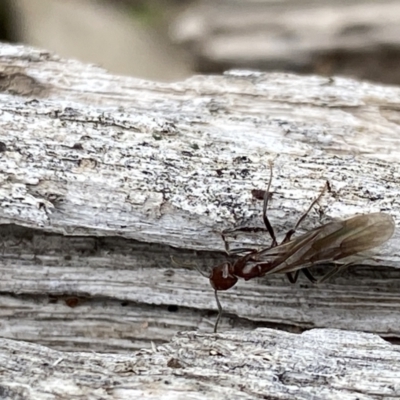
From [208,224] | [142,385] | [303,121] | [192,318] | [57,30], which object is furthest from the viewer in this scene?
[57,30]

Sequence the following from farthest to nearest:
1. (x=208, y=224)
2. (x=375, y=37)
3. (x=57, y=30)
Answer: (x=57, y=30) < (x=375, y=37) < (x=208, y=224)

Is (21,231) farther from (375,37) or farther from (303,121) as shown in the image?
(375,37)

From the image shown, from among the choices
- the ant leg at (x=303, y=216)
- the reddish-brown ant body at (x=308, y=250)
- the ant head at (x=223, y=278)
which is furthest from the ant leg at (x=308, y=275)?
the ant head at (x=223, y=278)

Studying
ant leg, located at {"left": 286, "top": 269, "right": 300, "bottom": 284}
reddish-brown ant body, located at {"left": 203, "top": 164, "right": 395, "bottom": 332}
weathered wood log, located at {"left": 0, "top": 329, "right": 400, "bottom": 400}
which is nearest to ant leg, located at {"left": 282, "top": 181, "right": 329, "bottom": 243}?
reddish-brown ant body, located at {"left": 203, "top": 164, "right": 395, "bottom": 332}

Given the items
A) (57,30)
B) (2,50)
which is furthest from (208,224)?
(57,30)

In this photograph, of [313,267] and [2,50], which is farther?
[2,50]

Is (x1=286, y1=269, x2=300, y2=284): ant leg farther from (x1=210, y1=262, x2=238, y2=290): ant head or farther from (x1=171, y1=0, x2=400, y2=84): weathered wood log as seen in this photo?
(x1=171, y1=0, x2=400, y2=84): weathered wood log
